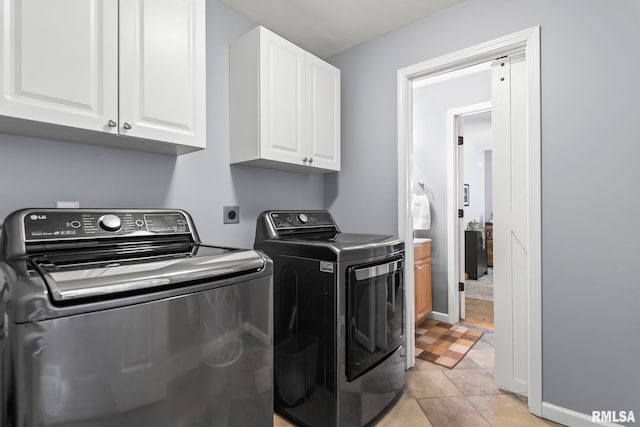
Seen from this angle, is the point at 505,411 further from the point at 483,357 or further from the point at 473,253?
the point at 473,253

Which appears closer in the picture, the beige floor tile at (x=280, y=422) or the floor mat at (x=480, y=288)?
the beige floor tile at (x=280, y=422)

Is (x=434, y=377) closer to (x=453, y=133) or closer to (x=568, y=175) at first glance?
(x=568, y=175)

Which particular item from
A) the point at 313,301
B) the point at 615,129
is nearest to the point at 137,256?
the point at 313,301

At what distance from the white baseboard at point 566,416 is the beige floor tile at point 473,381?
0.32m

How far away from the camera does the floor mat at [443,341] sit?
8.29 ft

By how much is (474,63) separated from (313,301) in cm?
182

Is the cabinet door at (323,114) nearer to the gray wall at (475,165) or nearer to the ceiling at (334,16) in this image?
the ceiling at (334,16)

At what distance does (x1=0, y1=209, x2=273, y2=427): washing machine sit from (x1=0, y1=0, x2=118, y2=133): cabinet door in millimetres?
388

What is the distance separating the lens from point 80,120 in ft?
4.00

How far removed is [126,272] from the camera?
89 centimetres

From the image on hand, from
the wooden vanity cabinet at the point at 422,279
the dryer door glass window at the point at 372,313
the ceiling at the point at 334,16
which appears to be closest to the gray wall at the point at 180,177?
the ceiling at the point at 334,16

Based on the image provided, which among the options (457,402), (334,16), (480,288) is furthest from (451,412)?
(480,288)

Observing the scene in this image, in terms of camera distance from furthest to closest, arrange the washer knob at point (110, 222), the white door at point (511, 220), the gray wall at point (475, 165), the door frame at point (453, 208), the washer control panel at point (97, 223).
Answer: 1. the gray wall at point (475, 165)
2. the door frame at point (453, 208)
3. the white door at point (511, 220)
4. the washer knob at point (110, 222)
5. the washer control panel at point (97, 223)

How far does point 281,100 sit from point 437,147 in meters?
2.12
